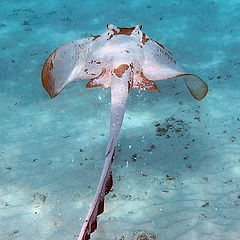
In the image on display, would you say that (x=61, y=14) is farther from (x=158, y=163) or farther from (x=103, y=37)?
(x=158, y=163)

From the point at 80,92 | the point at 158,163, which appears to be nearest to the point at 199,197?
the point at 158,163

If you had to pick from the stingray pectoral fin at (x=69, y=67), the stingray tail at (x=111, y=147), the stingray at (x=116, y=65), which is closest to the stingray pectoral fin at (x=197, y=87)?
the stingray at (x=116, y=65)

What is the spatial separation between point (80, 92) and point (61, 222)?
10.3 ft

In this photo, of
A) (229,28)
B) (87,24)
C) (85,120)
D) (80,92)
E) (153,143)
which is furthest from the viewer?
(87,24)

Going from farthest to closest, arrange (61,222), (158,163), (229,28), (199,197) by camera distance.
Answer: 1. (229,28)
2. (158,163)
3. (199,197)
4. (61,222)

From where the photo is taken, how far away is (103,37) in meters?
4.07

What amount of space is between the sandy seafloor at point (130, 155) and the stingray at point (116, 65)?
1.05m

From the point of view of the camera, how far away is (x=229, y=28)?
27.3ft

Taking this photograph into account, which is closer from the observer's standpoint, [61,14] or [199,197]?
[199,197]

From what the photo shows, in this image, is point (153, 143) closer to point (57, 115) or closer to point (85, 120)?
point (85, 120)

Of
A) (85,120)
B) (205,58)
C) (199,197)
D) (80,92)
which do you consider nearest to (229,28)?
(205,58)

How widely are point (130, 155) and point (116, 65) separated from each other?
1.40 m

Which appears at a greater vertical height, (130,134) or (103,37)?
(103,37)

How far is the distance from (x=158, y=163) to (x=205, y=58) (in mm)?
3977
